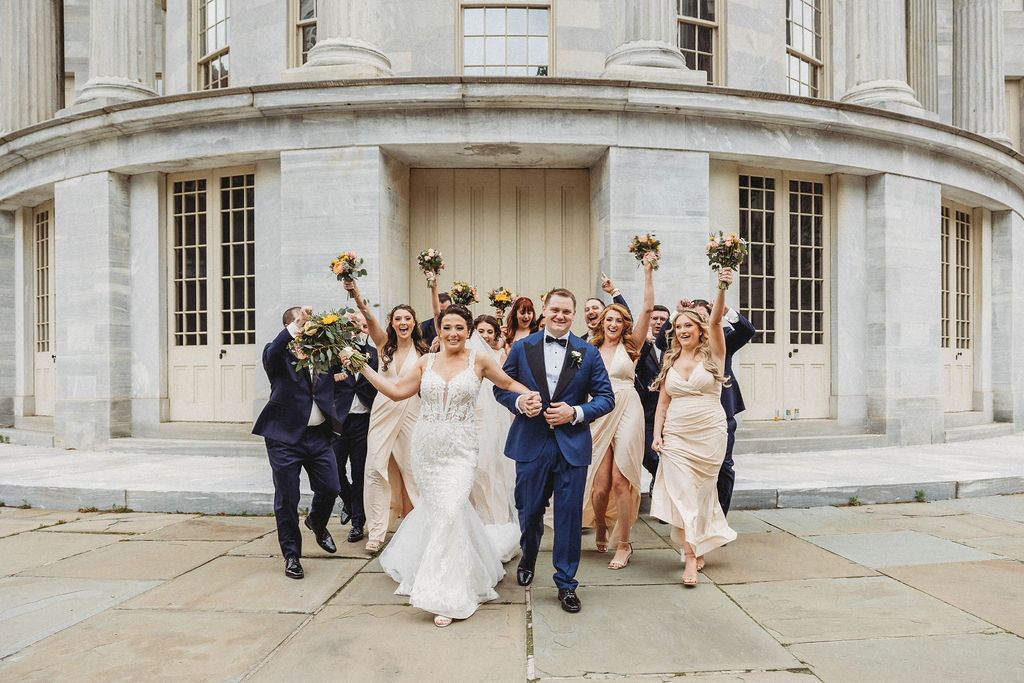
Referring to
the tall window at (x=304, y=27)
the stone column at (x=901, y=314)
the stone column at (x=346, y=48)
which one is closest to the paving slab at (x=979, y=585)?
the stone column at (x=901, y=314)

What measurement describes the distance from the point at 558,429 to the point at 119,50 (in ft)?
37.4

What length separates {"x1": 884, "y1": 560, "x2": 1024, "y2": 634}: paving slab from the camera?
14.9ft

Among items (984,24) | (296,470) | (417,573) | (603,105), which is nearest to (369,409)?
(296,470)

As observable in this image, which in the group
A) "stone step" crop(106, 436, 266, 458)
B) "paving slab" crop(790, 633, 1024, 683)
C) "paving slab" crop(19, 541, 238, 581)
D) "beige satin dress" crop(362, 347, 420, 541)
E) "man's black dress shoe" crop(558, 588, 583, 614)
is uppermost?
"beige satin dress" crop(362, 347, 420, 541)

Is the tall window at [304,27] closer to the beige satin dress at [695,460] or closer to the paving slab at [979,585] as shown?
the beige satin dress at [695,460]

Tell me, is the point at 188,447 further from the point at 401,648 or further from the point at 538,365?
the point at 401,648

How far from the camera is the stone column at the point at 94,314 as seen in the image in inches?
438

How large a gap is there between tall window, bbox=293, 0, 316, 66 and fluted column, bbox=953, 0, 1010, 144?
1266cm

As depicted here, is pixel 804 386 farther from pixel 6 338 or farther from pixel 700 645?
pixel 6 338

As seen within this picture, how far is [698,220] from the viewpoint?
34.3 ft

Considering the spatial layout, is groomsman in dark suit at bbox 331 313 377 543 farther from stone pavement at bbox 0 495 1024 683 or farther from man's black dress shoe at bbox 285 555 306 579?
man's black dress shoe at bbox 285 555 306 579

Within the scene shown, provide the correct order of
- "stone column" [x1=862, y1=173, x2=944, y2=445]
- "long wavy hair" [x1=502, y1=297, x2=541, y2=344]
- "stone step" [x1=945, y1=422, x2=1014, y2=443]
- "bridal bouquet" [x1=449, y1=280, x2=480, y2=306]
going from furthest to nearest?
1. "stone step" [x1=945, y1=422, x2=1014, y2=443]
2. "stone column" [x1=862, y1=173, x2=944, y2=445]
3. "bridal bouquet" [x1=449, y1=280, x2=480, y2=306]
4. "long wavy hair" [x1=502, y1=297, x2=541, y2=344]

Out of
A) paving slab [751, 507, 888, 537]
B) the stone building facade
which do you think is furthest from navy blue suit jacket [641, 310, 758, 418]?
the stone building facade

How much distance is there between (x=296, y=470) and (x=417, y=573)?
4.75 ft
